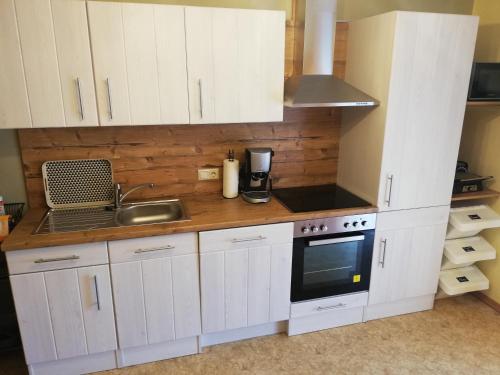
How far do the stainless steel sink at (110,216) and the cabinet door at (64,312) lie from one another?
0.81ft

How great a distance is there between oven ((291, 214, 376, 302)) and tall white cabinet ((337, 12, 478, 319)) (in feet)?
0.34

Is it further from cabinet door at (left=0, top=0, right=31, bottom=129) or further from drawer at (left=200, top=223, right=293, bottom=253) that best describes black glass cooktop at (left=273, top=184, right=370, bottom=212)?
cabinet door at (left=0, top=0, right=31, bottom=129)

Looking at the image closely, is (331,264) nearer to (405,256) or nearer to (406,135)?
(405,256)

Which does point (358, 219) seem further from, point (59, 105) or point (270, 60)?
point (59, 105)

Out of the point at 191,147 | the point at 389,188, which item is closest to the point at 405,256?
the point at 389,188

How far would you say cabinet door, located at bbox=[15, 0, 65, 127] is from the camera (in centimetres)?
183

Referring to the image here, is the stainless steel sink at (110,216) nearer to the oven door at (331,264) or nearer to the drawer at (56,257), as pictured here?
the drawer at (56,257)

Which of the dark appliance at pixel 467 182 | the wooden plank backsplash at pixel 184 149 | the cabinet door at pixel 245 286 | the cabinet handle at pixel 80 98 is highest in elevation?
the cabinet handle at pixel 80 98

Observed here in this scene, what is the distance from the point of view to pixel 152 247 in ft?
6.77

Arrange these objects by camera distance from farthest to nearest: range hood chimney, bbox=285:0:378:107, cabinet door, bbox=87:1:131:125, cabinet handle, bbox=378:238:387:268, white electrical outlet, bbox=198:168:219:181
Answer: white electrical outlet, bbox=198:168:219:181, cabinet handle, bbox=378:238:387:268, range hood chimney, bbox=285:0:378:107, cabinet door, bbox=87:1:131:125

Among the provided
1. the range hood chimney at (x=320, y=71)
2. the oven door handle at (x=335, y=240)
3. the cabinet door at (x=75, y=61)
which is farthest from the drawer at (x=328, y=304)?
the cabinet door at (x=75, y=61)

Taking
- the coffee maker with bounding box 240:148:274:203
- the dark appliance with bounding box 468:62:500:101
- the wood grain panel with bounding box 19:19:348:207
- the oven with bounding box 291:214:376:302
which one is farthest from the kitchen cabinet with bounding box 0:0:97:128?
the dark appliance with bounding box 468:62:500:101

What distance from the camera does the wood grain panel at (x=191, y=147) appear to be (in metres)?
2.34

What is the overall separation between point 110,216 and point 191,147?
69 cm
